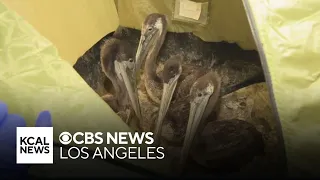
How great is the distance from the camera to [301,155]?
0.75 metres

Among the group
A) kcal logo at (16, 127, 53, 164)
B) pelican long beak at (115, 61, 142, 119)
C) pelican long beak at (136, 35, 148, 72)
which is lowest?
kcal logo at (16, 127, 53, 164)

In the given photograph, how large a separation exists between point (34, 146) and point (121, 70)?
1.16 ft

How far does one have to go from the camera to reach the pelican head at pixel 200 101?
0.95 metres

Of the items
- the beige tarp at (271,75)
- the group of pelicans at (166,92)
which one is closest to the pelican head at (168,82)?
the group of pelicans at (166,92)

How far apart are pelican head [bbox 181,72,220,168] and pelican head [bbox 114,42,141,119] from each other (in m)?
0.12

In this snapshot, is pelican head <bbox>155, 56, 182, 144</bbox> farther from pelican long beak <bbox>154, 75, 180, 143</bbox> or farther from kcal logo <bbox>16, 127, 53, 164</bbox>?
kcal logo <bbox>16, 127, 53, 164</bbox>

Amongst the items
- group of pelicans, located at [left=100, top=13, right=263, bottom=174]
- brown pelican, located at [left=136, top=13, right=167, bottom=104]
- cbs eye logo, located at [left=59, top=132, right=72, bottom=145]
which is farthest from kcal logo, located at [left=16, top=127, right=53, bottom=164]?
brown pelican, located at [left=136, top=13, right=167, bottom=104]

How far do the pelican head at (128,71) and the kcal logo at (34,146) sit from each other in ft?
1.02

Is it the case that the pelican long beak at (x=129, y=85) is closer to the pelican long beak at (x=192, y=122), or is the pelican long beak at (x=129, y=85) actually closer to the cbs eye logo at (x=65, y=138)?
the pelican long beak at (x=192, y=122)

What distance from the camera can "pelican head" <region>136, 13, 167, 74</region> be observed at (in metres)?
1.09

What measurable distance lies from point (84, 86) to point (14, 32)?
5.7 inches

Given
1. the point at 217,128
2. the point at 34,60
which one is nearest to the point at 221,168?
the point at 217,128

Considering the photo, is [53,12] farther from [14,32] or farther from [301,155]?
[301,155]

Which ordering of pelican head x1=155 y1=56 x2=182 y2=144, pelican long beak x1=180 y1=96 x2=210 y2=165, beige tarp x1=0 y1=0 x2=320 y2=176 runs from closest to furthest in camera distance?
beige tarp x1=0 y1=0 x2=320 y2=176, pelican long beak x1=180 y1=96 x2=210 y2=165, pelican head x1=155 y1=56 x2=182 y2=144
